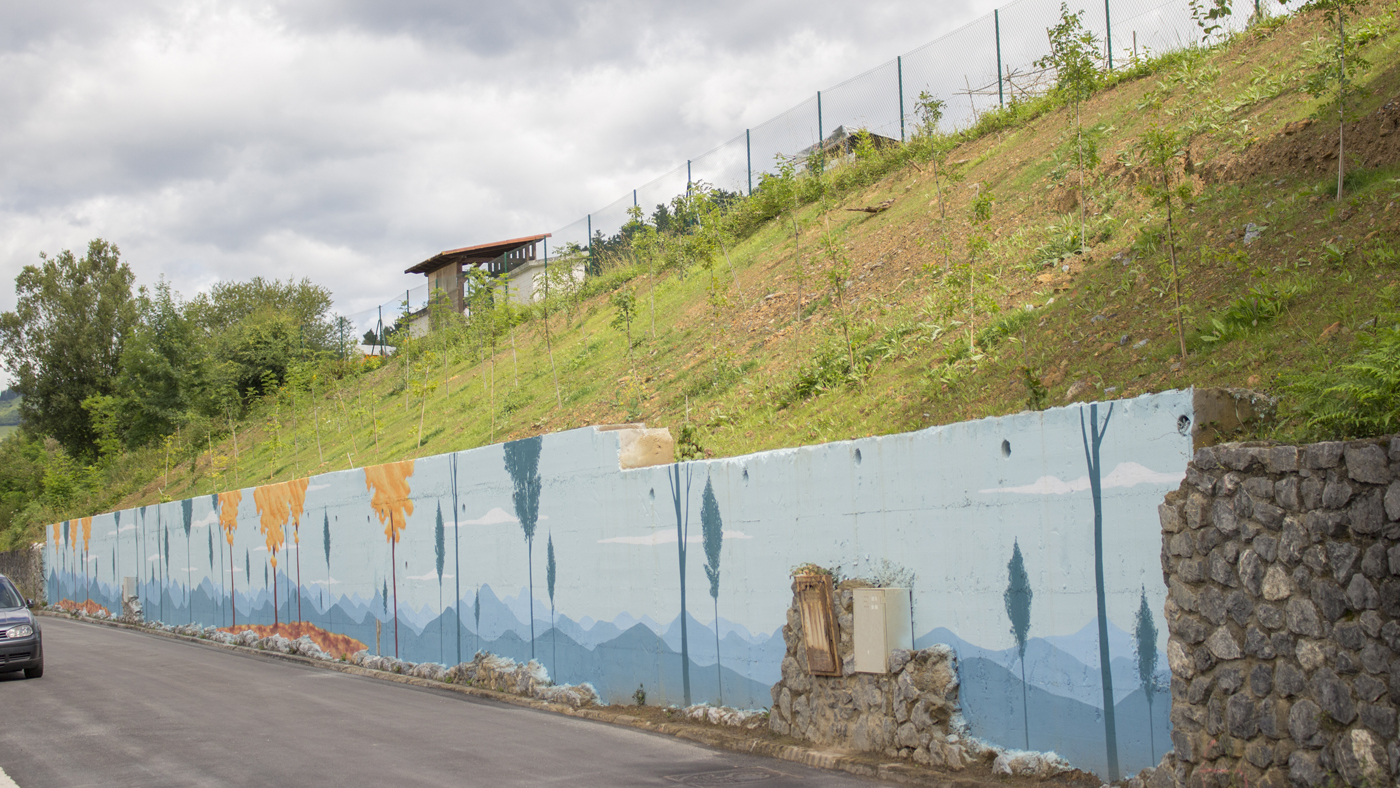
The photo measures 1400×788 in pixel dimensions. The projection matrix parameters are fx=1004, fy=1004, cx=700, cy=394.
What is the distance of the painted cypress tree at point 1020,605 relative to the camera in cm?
677

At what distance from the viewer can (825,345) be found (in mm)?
15062

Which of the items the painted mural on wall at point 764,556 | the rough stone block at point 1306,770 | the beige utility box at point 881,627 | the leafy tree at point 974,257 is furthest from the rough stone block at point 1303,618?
the leafy tree at point 974,257

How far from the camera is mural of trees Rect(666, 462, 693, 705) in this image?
10023 millimetres

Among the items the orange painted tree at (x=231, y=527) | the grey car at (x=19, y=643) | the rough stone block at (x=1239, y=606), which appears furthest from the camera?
the orange painted tree at (x=231, y=527)

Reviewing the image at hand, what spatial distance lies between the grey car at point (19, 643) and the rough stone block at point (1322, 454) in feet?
47.6

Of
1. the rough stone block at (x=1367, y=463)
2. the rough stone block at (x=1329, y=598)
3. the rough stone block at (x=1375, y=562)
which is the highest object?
the rough stone block at (x=1367, y=463)

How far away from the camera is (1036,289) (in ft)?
42.5

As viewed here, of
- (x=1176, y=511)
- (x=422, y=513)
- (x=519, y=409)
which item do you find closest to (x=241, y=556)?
(x=519, y=409)

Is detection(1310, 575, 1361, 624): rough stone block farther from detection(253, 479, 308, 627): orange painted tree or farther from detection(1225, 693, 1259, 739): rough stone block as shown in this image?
detection(253, 479, 308, 627): orange painted tree

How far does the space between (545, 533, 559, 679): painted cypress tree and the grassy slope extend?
105 inches

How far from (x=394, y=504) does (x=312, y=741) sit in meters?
6.01

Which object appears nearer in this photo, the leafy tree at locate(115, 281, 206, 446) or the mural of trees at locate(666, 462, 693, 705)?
the mural of trees at locate(666, 462, 693, 705)

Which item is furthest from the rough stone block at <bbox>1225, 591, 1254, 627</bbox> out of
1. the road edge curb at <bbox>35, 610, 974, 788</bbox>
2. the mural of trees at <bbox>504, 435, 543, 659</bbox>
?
the mural of trees at <bbox>504, 435, 543, 659</bbox>

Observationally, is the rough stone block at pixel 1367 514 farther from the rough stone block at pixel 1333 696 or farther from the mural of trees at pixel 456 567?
the mural of trees at pixel 456 567
